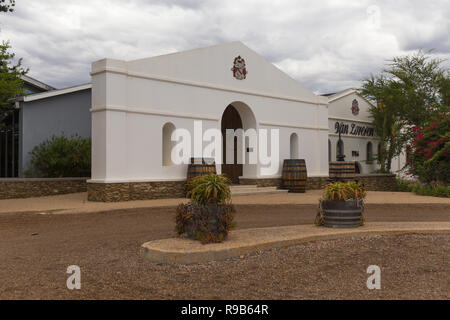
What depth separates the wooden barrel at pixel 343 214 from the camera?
7.24 metres

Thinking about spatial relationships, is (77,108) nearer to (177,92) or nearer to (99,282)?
(177,92)

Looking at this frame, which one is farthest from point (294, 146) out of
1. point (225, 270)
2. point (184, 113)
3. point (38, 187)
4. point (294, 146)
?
point (225, 270)

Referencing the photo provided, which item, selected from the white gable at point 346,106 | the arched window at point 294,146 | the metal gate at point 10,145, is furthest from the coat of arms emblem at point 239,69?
the metal gate at point 10,145

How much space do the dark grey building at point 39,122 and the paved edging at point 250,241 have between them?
40.7ft

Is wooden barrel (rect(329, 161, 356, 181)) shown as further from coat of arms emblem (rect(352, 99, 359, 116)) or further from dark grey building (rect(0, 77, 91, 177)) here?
dark grey building (rect(0, 77, 91, 177))

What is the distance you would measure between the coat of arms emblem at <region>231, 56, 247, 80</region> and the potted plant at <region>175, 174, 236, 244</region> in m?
10.7

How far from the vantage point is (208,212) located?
6.24 m

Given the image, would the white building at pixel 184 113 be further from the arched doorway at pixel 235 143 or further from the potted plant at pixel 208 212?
the potted plant at pixel 208 212

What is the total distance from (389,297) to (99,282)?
2.90 m

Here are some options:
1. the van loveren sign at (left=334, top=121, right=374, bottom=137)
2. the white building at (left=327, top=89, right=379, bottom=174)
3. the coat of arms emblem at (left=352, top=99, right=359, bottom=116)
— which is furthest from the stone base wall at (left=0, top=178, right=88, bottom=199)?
the coat of arms emblem at (left=352, top=99, right=359, bottom=116)

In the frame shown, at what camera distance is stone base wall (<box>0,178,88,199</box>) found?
13930 millimetres

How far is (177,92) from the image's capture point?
48.3 feet

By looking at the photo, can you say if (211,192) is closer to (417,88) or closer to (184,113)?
(184,113)

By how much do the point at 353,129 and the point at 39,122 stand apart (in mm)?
15693
